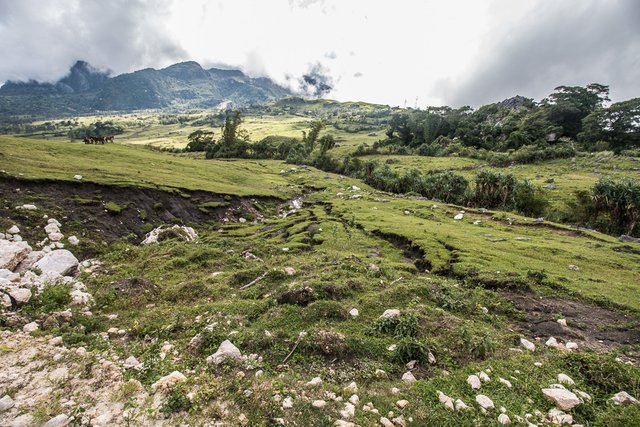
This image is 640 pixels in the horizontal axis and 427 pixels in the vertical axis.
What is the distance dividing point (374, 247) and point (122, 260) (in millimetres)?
24215

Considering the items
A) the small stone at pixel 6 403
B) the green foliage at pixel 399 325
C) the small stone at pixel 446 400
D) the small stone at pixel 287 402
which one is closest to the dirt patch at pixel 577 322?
the green foliage at pixel 399 325

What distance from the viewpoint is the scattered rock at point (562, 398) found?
30.1 ft

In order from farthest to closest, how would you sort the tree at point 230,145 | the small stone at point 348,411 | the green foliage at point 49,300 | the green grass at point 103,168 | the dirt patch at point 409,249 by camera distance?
the tree at point 230,145
the green grass at point 103,168
the dirt patch at point 409,249
the green foliage at point 49,300
the small stone at point 348,411

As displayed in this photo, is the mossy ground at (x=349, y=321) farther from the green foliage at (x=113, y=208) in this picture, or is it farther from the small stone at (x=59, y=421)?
the small stone at (x=59, y=421)

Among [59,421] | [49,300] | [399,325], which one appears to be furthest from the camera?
[49,300]

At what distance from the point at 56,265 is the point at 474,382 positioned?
21.6 m

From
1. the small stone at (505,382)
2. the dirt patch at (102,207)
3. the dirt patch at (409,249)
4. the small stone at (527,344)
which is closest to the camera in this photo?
the small stone at (505,382)

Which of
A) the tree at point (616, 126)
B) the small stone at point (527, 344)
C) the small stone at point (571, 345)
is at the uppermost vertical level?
the tree at point (616, 126)

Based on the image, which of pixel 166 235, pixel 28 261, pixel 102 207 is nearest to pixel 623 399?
pixel 28 261

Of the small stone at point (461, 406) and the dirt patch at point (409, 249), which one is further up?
the small stone at point (461, 406)

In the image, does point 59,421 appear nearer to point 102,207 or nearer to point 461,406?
point 461,406

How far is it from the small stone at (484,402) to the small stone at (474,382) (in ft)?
2.10

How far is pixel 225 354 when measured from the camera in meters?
10.6

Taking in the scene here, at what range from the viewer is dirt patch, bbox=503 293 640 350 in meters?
15.8
